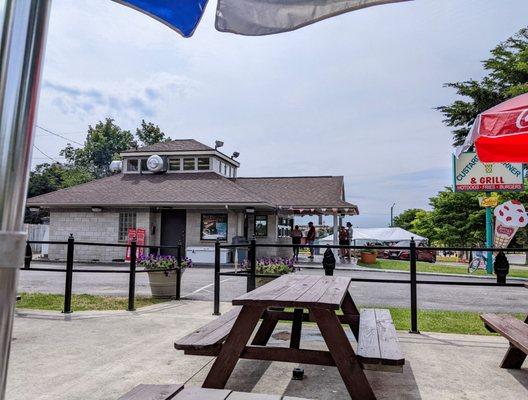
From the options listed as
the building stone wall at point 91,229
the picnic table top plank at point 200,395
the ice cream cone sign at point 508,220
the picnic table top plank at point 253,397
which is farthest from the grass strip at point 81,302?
the ice cream cone sign at point 508,220

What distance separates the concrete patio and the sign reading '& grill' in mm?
16864

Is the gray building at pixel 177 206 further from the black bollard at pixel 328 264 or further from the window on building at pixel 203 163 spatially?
the black bollard at pixel 328 264

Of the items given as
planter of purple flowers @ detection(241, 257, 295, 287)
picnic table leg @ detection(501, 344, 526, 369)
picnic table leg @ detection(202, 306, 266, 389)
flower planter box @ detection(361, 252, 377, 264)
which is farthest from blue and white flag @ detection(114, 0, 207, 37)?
flower planter box @ detection(361, 252, 377, 264)

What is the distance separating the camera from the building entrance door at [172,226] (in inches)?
836

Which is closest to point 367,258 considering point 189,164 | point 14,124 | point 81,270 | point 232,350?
point 189,164

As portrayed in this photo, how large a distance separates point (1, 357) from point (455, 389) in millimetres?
3374

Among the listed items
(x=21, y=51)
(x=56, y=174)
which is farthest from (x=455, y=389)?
(x=56, y=174)

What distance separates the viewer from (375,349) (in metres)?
2.79

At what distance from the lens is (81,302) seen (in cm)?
761

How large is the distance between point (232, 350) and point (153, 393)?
2.53 ft

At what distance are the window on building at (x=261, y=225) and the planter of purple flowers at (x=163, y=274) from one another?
14.2 metres

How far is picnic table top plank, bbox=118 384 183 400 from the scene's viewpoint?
6.67 feet

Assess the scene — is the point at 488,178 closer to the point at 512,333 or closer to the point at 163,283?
the point at 163,283

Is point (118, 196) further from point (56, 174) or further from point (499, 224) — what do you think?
point (56, 174)
